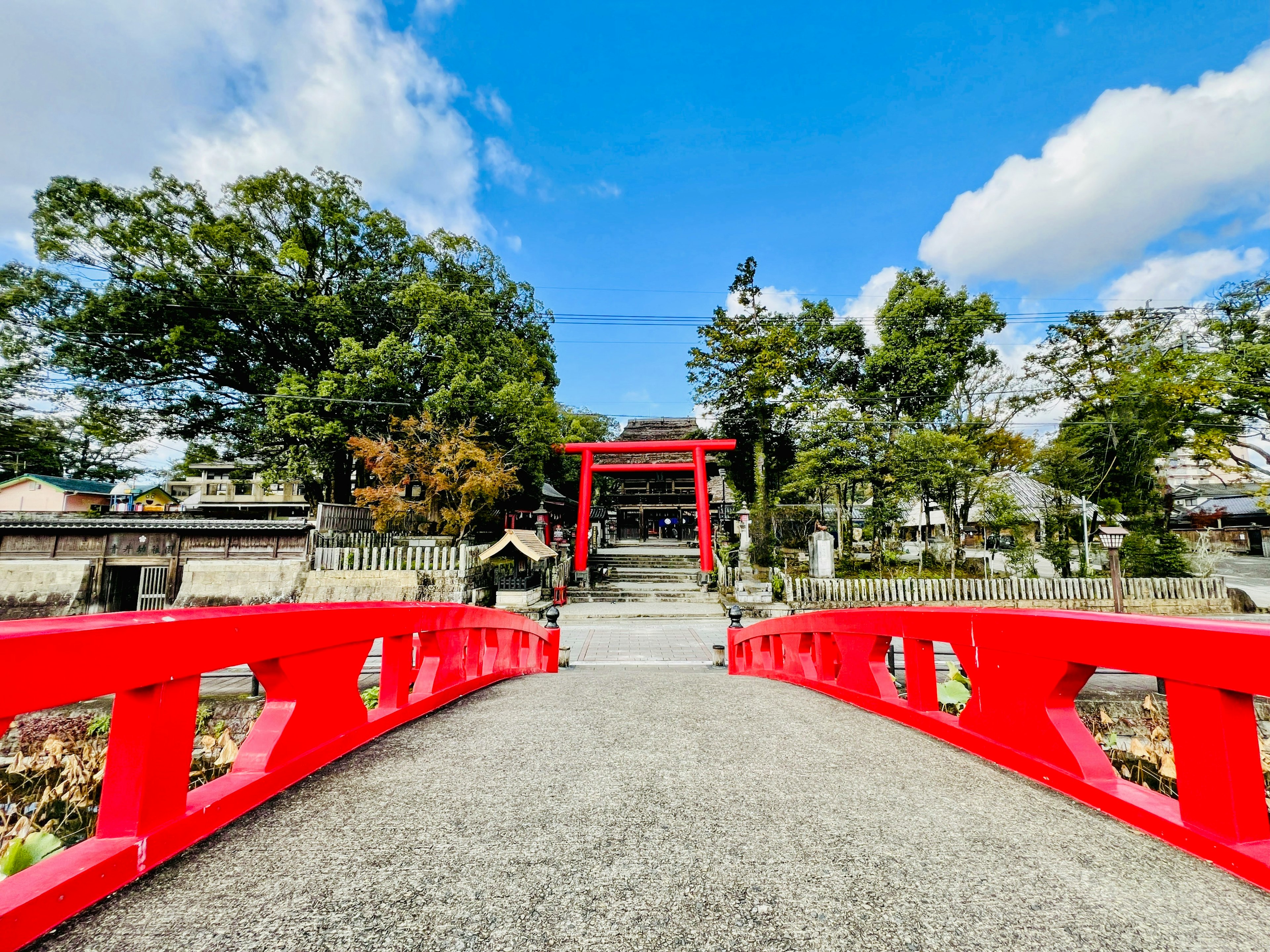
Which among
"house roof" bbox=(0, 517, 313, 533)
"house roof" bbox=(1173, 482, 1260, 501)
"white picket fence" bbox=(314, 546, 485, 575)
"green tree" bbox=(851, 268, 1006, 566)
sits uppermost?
"green tree" bbox=(851, 268, 1006, 566)

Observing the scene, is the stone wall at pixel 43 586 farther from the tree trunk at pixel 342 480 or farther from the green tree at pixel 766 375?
the green tree at pixel 766 375

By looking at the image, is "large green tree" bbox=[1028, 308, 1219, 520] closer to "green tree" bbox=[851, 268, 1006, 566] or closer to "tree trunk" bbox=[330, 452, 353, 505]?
"green tree" bbox=[851, 268, 1006, 566]

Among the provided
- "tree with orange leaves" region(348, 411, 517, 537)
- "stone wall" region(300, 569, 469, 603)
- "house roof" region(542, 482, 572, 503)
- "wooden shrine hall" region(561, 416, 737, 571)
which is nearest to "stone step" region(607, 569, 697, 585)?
"wooden shrine hall" region(561, 416, 737, 571)

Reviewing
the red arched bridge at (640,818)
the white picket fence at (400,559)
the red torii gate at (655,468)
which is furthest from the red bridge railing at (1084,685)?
the red torii gate at (655,468)

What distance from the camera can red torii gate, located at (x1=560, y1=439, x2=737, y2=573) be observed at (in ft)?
56.7

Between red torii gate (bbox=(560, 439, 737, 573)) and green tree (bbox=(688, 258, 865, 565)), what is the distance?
102 inches

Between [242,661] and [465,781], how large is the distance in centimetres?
89

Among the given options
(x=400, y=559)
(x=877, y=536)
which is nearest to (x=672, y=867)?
(x=400, y=559)

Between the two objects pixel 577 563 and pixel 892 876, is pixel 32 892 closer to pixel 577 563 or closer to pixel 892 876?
pixel 892 876

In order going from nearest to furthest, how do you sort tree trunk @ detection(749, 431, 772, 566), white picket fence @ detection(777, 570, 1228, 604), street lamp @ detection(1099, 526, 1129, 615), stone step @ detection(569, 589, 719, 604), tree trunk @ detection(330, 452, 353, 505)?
street lamp @ detection(1099, 526, 1129, 615) < white picket fence @ detection(777, 570, 1228, 604) < stone step @ detection(569, 589, 719, 604) < tree trunk @ detection(330, 452, 353, 505) < tree trunk @ detection(749, 431, 772, 566)

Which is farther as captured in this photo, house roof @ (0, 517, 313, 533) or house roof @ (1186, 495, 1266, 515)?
house roof @ (1186, 495, 1266, 515)

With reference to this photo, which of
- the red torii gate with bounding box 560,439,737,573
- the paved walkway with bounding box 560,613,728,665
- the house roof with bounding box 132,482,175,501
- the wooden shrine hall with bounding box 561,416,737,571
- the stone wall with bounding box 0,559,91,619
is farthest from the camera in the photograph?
the house roof with bounding box 132,482,175,501

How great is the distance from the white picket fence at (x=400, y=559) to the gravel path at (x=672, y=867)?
1216cm

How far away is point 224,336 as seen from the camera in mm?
16766
